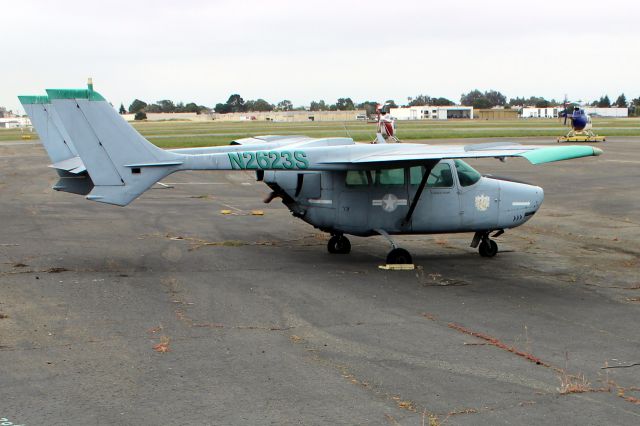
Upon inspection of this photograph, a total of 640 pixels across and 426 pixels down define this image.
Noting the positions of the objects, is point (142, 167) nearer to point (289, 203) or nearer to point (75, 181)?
point (75, 181)

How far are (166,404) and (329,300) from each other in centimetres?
459

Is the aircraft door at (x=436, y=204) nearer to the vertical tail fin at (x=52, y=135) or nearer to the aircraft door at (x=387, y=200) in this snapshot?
the aircraft door at (x=387, y=200)

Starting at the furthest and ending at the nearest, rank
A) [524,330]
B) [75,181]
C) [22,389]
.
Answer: [75,181], [524,330], [22,389]

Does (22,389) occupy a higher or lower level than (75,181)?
lower

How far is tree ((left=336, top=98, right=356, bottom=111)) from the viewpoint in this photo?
180225 mm

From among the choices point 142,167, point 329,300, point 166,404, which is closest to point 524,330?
point 329,300

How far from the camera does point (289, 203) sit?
14695 millimetres

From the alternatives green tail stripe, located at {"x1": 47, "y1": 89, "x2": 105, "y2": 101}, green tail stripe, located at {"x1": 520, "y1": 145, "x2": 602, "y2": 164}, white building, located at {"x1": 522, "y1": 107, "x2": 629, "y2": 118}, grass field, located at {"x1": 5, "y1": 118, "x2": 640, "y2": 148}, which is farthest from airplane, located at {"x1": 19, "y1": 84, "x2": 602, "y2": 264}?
white building, located at {"x1": 522, "y1": 107, "x2": 629, "y2": 118}

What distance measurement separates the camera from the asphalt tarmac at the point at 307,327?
7270mm

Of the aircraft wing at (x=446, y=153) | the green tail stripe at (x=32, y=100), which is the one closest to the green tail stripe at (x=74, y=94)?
the green tail stripe at (x=32, y=100)

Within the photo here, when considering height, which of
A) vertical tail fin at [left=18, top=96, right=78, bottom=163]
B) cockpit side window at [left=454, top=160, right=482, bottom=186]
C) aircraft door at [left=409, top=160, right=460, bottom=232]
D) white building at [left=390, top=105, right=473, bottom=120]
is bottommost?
white building at [left=390, top=105, right=473, bottom=120]

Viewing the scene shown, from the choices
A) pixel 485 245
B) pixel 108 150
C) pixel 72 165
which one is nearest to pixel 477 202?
pixel 485 245

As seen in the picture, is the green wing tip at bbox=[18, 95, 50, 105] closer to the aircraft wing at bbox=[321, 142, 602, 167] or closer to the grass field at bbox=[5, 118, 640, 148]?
the aircraft wing at bbox=[321, 142, 602, 167]

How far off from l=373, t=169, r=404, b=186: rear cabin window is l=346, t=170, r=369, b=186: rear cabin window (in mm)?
175
